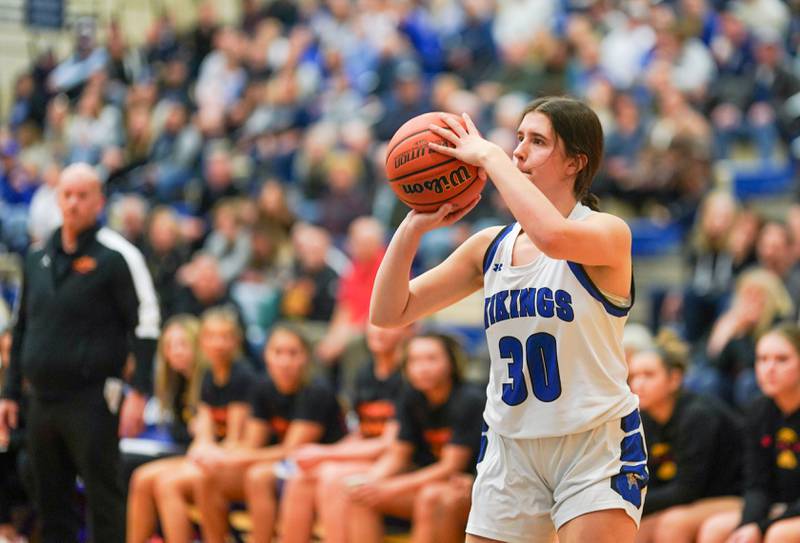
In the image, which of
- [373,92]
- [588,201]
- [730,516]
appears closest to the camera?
[588,201]

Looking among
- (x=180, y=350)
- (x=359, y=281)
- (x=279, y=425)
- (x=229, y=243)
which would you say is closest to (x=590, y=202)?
(x=279, y=425)

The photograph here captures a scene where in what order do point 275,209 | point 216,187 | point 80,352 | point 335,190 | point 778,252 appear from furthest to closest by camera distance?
point 216,187, point 335,190, point 275,209, point 778,252, point 80,352

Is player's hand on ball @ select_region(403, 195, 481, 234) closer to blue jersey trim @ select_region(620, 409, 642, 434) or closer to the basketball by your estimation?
the basketball

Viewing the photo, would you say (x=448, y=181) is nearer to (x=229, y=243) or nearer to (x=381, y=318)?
(x=381, y=318)

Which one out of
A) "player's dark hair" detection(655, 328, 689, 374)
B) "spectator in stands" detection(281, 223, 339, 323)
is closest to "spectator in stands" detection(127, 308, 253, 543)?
"player's dark hair" detection(655, 328, 689, 374)

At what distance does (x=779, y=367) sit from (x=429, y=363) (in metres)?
1.62

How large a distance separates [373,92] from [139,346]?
27.8 feet

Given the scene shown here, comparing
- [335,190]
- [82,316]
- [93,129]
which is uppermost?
[93,129]

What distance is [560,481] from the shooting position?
3.04 meters

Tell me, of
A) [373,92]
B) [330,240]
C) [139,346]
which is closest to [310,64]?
[373,92]

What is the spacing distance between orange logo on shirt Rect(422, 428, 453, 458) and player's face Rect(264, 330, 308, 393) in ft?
3.45

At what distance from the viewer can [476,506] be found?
3160 millimetres

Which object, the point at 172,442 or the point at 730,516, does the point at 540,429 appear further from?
the point at 172,442

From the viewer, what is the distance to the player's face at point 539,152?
3.10 metres
